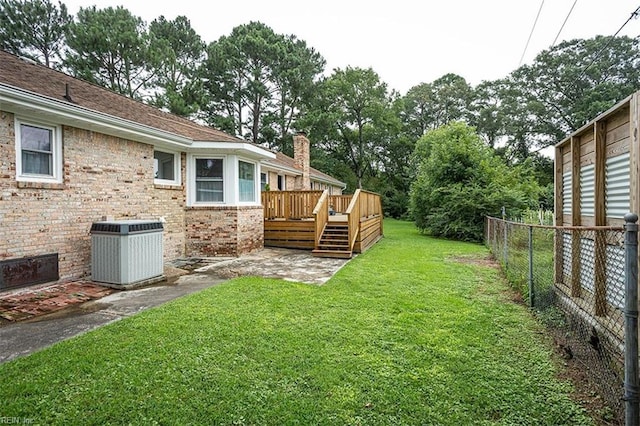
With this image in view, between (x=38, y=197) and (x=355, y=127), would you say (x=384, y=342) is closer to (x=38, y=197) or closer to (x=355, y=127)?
(x=38, y=197)

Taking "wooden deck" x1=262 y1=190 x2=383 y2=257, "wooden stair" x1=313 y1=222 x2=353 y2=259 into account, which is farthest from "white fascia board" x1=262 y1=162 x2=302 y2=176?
"wooden stair" x1=313 y1=222 x2=353 y2=259

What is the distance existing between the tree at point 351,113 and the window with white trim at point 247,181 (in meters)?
20.1

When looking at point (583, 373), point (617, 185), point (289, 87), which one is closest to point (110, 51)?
point (289, 87)

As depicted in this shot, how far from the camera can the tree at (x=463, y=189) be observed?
14969 mm

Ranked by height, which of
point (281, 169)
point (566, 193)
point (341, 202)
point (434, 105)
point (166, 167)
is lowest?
point (566, 193)

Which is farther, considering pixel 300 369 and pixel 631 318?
pixel 300 369

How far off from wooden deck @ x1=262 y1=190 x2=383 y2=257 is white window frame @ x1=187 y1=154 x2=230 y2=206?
2.55m

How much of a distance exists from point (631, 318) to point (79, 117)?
7785 millimetres

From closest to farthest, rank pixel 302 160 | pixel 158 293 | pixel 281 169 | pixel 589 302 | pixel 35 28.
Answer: pixel 589 302
pixel 158 293
pixel 281 169
pixel 302 160
pixel 35 28

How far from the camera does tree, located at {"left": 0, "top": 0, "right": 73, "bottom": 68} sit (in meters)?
20.2

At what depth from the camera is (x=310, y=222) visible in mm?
11461

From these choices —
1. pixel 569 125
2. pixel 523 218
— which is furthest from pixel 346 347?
pixel 569 125

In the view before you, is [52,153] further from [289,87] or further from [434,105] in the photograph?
[434,105]

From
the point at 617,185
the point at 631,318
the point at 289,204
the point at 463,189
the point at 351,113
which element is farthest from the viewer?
the point at 351,113
